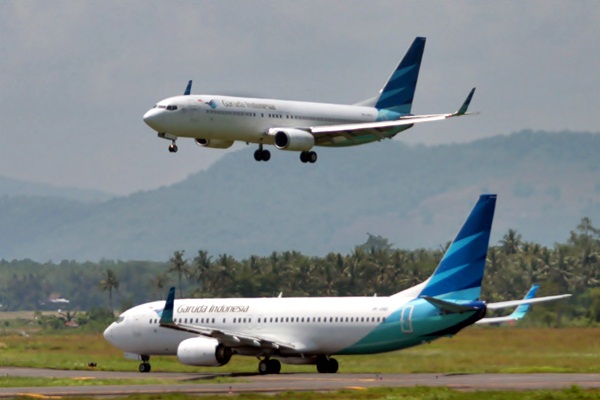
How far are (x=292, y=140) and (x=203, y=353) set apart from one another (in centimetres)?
1157

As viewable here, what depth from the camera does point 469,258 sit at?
57688mm

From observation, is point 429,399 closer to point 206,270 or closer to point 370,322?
point 370,322

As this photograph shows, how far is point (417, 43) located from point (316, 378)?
101 ft

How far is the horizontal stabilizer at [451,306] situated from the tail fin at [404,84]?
20.5 meters

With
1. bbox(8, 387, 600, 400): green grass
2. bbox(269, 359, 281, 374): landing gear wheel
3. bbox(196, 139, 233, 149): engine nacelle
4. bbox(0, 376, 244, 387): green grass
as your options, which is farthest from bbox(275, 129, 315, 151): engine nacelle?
bbox(8, 387, 600, 400): green grass

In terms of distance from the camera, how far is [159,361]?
75.6m

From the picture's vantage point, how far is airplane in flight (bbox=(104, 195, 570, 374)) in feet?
190

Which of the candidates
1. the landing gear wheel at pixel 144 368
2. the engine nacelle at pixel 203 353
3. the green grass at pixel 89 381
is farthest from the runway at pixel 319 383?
the landing gear wheel at pixel 144 368

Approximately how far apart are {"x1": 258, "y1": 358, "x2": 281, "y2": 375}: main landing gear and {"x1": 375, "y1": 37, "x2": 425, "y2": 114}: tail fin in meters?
18.4

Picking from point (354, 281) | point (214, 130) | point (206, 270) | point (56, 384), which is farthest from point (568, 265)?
point (56, 384)

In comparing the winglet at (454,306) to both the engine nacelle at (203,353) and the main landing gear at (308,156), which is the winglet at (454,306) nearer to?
the engine nacelle at (203,353)

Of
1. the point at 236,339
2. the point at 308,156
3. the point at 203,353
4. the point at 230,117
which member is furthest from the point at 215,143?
the point at 203,353

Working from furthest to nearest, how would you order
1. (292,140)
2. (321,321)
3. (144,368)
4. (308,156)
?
1. (308,156)
2. (144,368)
3. (292,140)
4. (321,321)

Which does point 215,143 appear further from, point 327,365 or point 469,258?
point 469,258
